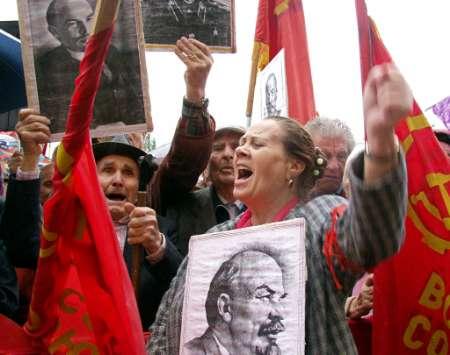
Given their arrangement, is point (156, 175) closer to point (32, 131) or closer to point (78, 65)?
point (78, 65)

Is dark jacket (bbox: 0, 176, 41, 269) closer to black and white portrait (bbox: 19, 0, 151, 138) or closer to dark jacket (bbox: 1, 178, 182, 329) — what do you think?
dark jacket (bbox: 1, 178, 182, 329)

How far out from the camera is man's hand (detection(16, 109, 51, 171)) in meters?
2.61

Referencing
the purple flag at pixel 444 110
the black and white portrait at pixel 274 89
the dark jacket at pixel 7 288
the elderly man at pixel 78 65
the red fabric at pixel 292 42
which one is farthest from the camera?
the purple flag at pixel 444 110

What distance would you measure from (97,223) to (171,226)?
74 cm

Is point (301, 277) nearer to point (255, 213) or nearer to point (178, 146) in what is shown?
point (255, 213)

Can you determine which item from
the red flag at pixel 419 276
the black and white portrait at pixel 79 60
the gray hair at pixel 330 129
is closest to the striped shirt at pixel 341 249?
the red flag at pixel 419 276

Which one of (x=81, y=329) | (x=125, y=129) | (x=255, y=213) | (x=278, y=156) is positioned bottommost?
(x=81, y=329)

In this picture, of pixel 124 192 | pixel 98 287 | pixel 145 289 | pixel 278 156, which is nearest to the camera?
pixel 98 287

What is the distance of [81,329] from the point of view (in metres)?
2.53

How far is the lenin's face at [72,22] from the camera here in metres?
2.82

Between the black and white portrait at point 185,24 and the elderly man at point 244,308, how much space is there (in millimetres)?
1278

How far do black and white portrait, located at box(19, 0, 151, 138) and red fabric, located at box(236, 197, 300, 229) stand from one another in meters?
0.51

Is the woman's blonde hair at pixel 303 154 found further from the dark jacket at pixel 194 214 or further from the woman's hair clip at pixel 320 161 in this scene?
the dark jacket at pixel 194 214

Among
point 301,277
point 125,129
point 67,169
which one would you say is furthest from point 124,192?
point 301,277
